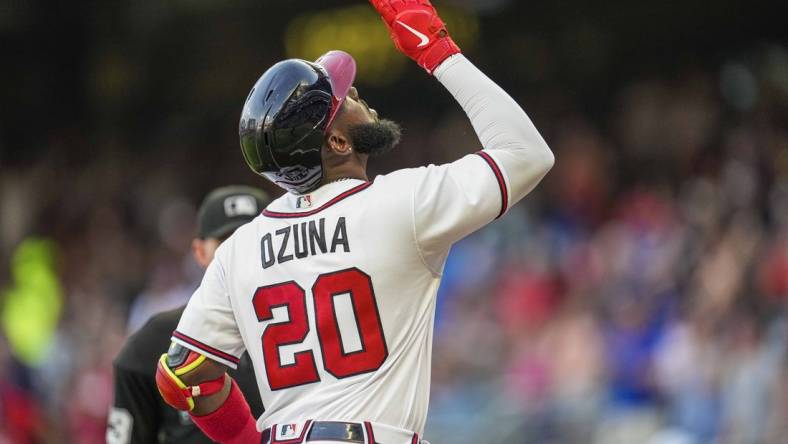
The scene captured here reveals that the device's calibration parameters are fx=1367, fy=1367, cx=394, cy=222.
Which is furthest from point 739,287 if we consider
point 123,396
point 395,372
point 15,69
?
point 15,69

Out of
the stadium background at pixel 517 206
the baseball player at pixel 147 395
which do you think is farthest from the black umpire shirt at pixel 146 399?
the stadium background at pixel 517 206

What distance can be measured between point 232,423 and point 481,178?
1093 millimetres

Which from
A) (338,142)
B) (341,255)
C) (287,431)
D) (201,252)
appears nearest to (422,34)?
(338,142)

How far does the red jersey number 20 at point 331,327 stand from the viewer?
371cm

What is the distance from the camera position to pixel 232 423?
4055 mm

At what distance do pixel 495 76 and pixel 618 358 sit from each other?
21.0 ft

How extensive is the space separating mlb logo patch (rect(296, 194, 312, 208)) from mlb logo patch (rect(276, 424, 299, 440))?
2.04ft

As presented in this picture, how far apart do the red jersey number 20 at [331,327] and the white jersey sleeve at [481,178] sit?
213 millimetres

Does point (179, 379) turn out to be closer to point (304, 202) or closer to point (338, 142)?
point (304, 202)

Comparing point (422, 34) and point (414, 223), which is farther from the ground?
point (422, 34)

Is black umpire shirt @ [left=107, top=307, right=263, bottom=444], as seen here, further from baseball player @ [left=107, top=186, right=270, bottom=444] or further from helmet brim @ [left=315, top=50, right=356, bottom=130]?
helmet brim @ [left=315, top=50, right=356, bottom=130]

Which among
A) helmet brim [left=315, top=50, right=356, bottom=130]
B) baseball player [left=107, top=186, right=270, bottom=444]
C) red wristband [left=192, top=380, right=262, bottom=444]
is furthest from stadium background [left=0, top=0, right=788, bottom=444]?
helmet brim [left=315, top=50, right=356, bottom=130]

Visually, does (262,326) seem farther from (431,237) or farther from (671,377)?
(671,377)

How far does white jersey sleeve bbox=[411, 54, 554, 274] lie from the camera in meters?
3.62
